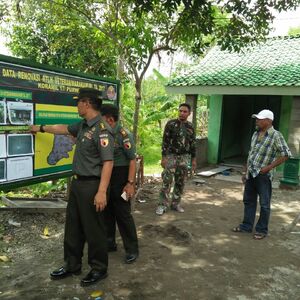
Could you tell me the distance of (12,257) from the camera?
4172 millimetres

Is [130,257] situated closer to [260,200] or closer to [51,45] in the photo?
[260,200]

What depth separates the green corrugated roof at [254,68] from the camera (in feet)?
32.7

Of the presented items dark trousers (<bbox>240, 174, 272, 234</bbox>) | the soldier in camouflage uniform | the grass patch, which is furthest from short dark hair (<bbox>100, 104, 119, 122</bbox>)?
the grass patch

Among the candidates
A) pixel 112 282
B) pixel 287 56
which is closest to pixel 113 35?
pixel 112 282

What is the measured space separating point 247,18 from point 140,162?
3.27 meters

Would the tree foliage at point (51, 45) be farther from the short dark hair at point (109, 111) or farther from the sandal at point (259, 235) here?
the sandal at point (259, 235)

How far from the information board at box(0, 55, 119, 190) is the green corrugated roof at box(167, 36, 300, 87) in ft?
20.0

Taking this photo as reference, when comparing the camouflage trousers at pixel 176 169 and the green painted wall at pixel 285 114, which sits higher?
the green painted wall at pixel 285 114

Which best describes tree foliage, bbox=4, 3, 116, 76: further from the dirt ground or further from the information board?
the dirt ground

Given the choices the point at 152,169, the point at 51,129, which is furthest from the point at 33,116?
the point at 152,169

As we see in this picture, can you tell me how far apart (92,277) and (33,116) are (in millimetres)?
1925

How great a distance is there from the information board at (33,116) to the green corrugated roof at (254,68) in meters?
6.11

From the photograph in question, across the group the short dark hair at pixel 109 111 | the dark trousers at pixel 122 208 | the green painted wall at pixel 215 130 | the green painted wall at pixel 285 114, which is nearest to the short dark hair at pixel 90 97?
the short dark hair at pixel 109 111

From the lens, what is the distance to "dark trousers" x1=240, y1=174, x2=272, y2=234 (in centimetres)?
502
